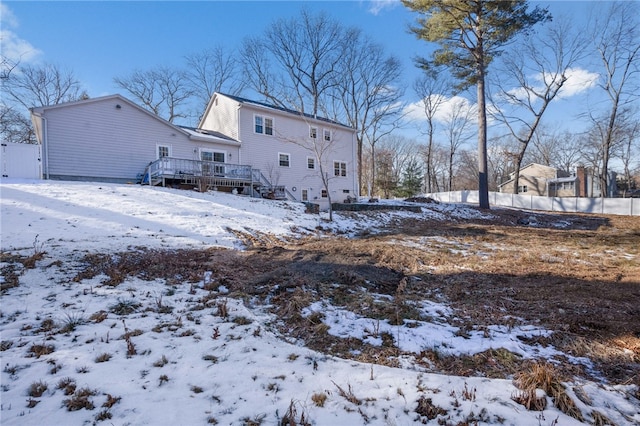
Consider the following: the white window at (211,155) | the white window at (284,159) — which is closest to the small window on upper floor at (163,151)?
the white window at (211,155)

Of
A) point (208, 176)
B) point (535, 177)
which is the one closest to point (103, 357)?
point (208, 176)

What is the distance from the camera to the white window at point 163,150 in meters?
15.3

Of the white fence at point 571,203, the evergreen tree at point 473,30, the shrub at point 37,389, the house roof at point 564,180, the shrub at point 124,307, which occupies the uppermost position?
the evergreen tree at point 473,30

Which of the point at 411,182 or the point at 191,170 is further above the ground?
the point at 411,182

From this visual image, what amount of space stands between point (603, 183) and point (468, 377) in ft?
105

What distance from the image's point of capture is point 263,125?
18.7m

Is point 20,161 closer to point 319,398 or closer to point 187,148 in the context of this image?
point 187,148

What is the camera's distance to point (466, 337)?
293 centimetres

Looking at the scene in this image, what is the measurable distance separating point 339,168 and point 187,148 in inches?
420

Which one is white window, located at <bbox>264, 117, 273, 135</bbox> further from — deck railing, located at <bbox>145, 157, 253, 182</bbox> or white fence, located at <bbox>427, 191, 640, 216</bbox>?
white fence, located at <bbox>427, 191, 640, 216</bbox>

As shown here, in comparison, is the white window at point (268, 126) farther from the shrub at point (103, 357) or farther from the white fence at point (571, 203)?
the white fence at point (571, 203)

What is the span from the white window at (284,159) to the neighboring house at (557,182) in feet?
106

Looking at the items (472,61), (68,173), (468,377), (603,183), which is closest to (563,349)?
(468,377)

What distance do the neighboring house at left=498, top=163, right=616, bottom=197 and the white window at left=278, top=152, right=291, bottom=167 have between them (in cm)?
3217
